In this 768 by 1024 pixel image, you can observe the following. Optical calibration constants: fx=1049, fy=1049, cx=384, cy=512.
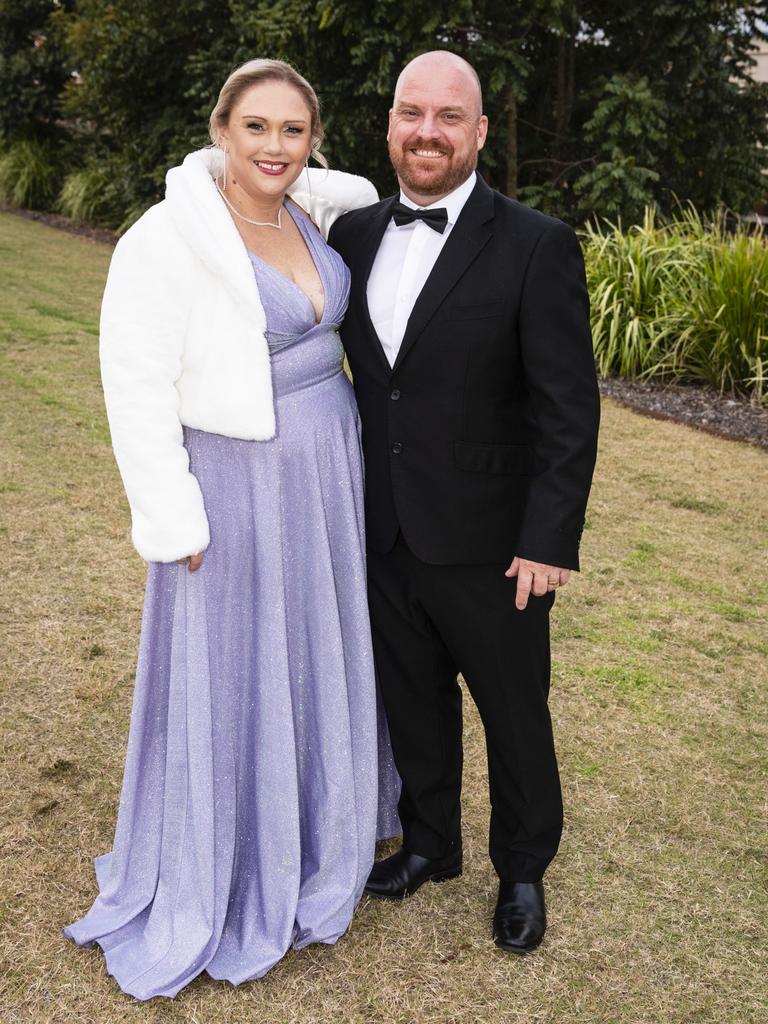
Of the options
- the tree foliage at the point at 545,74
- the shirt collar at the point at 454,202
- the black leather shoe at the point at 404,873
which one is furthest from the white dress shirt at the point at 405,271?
the tree foliage at the point at 545,74

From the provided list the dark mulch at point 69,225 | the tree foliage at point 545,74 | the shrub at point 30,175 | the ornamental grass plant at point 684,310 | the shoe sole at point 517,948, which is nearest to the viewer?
the shoe sole at point 517,948

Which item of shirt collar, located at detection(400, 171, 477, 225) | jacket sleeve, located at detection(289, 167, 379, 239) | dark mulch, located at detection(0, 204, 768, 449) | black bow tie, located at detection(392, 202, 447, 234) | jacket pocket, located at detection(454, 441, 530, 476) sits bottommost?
dark mulch, located at detection(0, 204, 768, 449)

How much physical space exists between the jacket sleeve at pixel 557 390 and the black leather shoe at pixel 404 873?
102 cm

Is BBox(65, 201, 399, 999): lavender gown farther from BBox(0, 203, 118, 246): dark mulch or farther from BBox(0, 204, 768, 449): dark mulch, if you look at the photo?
BBox(0, 203, 118, 246): dark mulch

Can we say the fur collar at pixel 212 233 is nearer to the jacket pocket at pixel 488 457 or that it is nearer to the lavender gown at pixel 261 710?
the lavender gown at pixel 261 710

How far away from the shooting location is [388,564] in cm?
269

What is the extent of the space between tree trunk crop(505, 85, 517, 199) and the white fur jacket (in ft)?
30.5

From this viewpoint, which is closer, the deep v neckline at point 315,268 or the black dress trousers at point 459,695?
the deep v neckline at point 315,268

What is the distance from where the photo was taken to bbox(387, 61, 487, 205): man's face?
94.2 inches

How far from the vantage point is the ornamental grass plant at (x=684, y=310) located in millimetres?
8070

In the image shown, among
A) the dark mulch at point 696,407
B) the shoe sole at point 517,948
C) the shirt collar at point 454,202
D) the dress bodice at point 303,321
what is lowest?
the shoe sole at point 517,948

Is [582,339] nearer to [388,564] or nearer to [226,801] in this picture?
[388,564]

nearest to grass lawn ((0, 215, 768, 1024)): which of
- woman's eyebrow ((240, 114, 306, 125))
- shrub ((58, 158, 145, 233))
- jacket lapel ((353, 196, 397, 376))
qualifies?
jacket lapel ((353, 196, 397, 376))

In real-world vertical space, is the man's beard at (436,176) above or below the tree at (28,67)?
above
